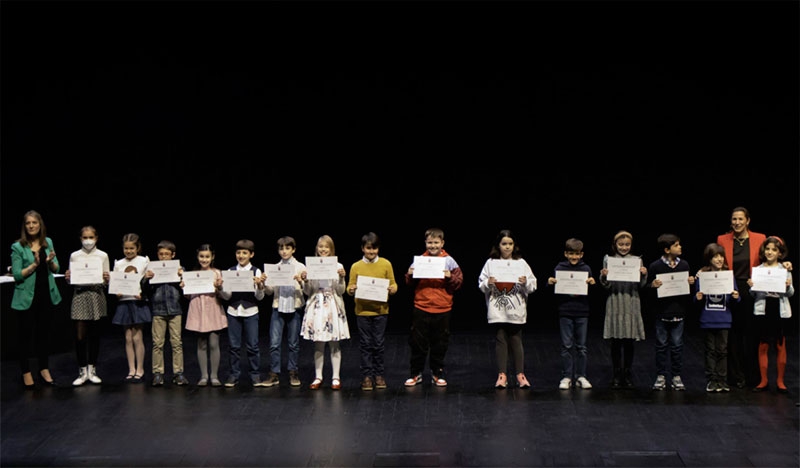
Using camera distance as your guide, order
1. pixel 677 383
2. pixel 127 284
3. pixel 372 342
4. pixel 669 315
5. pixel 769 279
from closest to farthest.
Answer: pixel 769 279, pixel 669 315, pixel 677 383, pixel 372 342, pixel 127 284

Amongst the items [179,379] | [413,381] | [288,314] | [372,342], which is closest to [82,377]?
[179,379]

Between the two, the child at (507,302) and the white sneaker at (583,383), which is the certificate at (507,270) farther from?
the white sneaker at (583,383)

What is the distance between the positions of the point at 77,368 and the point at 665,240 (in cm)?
566

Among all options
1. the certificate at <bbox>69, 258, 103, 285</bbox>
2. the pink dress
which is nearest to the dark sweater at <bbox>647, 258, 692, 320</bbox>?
the pink dress

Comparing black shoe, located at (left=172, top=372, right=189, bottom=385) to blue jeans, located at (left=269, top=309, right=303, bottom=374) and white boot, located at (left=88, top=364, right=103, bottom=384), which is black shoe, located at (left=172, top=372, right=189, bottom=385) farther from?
blue jeans, located at (left=269, top=309, right=303, bottom=374)

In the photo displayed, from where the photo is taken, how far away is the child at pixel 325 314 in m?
6.84

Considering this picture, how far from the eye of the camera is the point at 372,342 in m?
6.97

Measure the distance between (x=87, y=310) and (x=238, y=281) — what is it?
1.47 meters

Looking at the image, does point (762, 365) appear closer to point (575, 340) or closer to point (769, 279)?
point (769, 279)

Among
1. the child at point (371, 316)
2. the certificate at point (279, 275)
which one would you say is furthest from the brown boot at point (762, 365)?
the certificate at point (279, 275)

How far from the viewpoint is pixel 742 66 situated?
9773 mm

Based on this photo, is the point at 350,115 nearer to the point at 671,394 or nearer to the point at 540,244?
the point at 540,244

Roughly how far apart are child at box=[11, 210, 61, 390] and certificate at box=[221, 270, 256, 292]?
1.69 metres

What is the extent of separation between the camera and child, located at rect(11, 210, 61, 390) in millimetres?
7223
